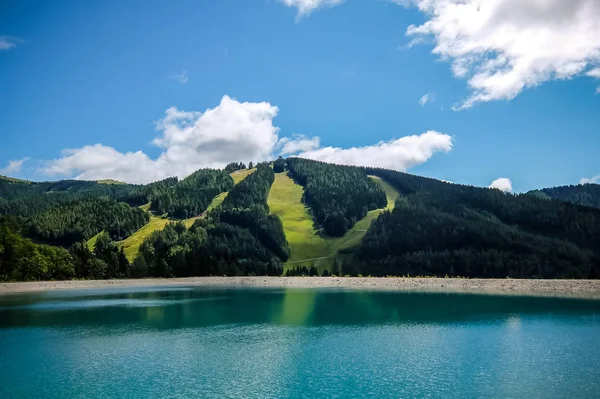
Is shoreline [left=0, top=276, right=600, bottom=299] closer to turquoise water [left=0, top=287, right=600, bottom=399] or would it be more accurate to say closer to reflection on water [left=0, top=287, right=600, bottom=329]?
reflection on water [left=0, top=287, right=600, bottom=329]

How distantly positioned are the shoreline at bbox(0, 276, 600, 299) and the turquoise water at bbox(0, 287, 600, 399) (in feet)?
111

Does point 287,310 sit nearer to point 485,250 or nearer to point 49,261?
point 49,261

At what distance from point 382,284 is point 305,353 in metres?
103

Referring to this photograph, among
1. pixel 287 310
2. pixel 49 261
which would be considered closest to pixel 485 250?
pixel 287 310

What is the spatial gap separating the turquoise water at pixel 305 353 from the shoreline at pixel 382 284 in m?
33.7

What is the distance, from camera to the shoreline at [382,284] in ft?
349

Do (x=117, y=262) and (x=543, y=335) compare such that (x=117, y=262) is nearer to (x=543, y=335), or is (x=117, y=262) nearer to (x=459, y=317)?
(x=459, y=317)

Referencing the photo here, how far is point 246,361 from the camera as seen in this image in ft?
131

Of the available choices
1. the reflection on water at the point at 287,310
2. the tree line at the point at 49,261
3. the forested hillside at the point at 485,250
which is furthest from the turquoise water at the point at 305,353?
the forested hillside at the point at 485,250

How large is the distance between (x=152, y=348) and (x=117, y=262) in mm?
124281

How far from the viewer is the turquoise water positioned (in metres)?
31.5

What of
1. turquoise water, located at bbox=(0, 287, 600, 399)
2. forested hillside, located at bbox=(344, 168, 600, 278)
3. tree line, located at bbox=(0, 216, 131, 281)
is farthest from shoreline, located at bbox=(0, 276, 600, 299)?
turquoise water, located at bbox=(0, 287, 600, 399)

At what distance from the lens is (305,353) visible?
4269cm

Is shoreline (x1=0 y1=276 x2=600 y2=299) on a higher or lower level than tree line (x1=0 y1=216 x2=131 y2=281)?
lower
